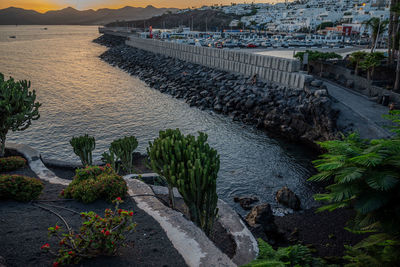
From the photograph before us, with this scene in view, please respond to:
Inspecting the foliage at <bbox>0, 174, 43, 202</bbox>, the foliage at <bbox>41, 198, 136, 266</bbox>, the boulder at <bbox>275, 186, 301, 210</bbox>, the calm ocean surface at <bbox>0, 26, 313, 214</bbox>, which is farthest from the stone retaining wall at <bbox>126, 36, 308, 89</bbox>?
the foliage at <bbox>41, 198, 136, 266</bbox>

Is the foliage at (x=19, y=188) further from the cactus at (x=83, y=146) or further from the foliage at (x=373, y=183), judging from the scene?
the foliage at (x=373, y=183)

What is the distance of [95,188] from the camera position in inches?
361

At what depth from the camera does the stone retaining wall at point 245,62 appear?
27125mm

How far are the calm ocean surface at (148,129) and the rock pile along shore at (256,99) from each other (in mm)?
1444

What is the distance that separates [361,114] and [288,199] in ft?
31.3

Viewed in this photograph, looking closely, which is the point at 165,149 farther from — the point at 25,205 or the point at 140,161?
the point at 140,161

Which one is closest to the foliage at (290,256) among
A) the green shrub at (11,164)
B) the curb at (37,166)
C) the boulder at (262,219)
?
Result: the boulder at (262,219)

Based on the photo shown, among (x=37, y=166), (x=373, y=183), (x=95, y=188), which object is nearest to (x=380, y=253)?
(x=373, y=183)

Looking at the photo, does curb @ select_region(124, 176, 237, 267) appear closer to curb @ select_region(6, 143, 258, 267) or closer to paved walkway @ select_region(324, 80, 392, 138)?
curb @ select_region(6, 143, 258, 267)

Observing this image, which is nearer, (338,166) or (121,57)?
(338,166)

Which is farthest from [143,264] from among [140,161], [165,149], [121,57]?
[121,57]

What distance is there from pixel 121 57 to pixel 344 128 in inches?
2278

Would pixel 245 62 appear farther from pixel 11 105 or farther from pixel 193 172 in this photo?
pixel 193 172

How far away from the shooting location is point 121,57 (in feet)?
218
